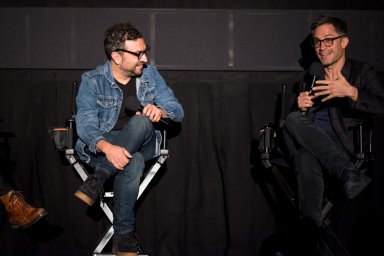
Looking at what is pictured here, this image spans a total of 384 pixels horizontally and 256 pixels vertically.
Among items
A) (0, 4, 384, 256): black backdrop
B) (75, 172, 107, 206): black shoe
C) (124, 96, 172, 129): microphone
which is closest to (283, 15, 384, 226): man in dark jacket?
(0, 4, 384, 256): black backdrop

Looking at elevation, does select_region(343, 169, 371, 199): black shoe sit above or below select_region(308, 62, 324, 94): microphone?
below

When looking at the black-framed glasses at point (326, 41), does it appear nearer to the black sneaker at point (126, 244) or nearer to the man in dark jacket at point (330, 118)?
the man in dark jacket at point (330, 118)

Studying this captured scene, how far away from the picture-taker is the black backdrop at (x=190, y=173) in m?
3.24

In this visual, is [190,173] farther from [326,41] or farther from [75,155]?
[326,41]

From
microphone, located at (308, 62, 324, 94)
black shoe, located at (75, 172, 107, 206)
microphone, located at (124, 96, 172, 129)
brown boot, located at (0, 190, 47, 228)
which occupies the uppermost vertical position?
microphone, located at (308, 62, 324, 94)

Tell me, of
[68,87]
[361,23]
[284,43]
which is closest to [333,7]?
[361,23]

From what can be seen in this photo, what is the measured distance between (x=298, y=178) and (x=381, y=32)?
1.50 meters

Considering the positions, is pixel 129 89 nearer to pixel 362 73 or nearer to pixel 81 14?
pixel 81 14

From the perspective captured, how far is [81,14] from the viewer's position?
3.30 metres

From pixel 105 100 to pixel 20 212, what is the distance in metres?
0.81

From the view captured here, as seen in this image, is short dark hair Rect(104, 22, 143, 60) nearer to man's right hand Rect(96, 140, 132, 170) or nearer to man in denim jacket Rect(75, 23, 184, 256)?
man in denim jacket Rect(75, 23, 184, 256)

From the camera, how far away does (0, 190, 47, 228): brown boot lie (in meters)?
2.70

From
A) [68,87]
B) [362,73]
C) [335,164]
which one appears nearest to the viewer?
[335,164]

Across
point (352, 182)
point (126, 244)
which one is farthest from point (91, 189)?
point (352, 182)
